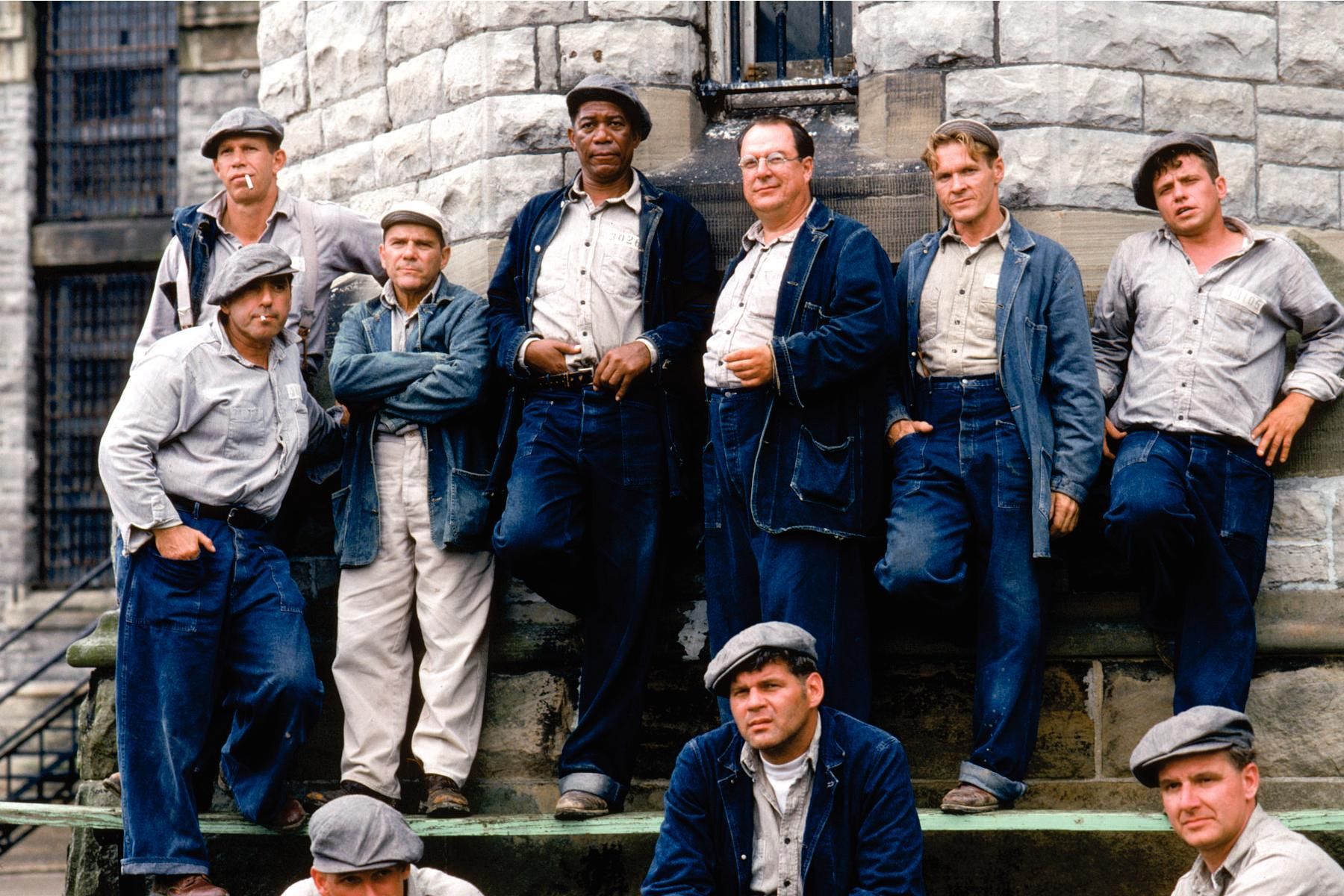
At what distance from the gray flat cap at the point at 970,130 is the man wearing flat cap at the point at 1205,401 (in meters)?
0.53

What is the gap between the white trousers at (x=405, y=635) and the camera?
19.3 ft

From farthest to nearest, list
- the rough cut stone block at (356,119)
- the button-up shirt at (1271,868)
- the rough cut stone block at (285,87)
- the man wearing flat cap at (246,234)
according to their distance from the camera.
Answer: the rough cut stone block at (285,87), the rough cut stone block at (356,119), the man wearing flat cap at (246,234), the button-up shirt at (1271,868)

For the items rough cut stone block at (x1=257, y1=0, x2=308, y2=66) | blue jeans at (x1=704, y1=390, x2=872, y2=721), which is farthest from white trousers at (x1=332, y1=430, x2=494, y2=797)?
rough cut stone block at (x1=257, y1=0, x2=308, y2=66)

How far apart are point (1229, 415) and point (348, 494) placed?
109 inches

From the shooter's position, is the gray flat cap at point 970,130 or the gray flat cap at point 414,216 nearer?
the gray flat cap at point 970,130

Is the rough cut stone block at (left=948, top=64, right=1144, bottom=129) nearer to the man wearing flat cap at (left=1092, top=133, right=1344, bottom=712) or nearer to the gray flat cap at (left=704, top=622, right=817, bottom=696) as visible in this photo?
the man wearing flat cap at (left=1092, top=133, right=1344, bottom=712)

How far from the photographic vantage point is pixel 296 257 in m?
6.29

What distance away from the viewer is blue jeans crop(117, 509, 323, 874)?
5.50 meters

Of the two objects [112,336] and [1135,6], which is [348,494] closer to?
[1135,6]

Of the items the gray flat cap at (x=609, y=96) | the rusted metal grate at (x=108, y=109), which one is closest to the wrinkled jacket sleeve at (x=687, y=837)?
the gray flat cap at (x=609, y=96)

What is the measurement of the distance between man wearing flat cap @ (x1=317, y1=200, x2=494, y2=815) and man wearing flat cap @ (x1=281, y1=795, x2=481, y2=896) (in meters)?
0.81

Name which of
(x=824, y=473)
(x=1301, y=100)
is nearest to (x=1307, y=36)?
(x=1301, y=100)

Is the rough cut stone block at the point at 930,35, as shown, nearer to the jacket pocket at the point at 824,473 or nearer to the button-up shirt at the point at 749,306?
the button-up shirt at the point at 749,306

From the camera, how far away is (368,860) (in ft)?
16.0
